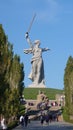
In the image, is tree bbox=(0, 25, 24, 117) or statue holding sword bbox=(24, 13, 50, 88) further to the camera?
statue holding sword bbox=(24, 13, 50, 88)

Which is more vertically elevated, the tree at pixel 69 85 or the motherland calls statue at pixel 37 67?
the motherland calls statue at pixel 37 67

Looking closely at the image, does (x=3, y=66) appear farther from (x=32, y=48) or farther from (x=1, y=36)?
(x=32, y=48)

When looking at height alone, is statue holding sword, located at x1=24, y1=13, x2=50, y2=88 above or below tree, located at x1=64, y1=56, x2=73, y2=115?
above

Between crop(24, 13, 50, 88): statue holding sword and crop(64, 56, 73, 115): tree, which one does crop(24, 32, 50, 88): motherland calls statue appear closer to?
crop(24, 13, 50, 88): statue holding sword

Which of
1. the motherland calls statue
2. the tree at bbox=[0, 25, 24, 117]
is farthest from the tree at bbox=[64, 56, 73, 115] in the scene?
the motherland calls statue

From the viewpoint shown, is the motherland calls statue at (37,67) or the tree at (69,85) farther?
the motherland calls statue at (37,67)

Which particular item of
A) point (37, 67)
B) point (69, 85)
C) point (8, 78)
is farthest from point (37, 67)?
point (8, 78)

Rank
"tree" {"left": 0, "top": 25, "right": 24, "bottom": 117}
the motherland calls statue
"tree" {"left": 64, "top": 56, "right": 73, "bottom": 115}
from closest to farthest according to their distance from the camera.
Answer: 1. "tree" {"left": 0, "top": 25, "right": 24, "bottom": 117}
2. "tree" {"left": 64, "top": 56, "right": 73, "bottom": 115}
3. the motherland calls statue

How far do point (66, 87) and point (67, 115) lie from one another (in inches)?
202

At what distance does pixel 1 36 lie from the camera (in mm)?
39344

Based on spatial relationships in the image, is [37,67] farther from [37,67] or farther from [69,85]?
[69,85]

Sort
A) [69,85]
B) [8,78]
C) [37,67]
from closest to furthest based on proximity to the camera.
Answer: [8,78]
[69,85]
[37,67]

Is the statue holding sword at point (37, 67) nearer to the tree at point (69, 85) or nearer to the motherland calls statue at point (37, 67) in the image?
the motherland calls statue at point (37, 67)

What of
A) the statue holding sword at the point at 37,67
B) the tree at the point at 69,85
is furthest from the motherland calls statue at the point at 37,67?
the tree at the point at 69,85
